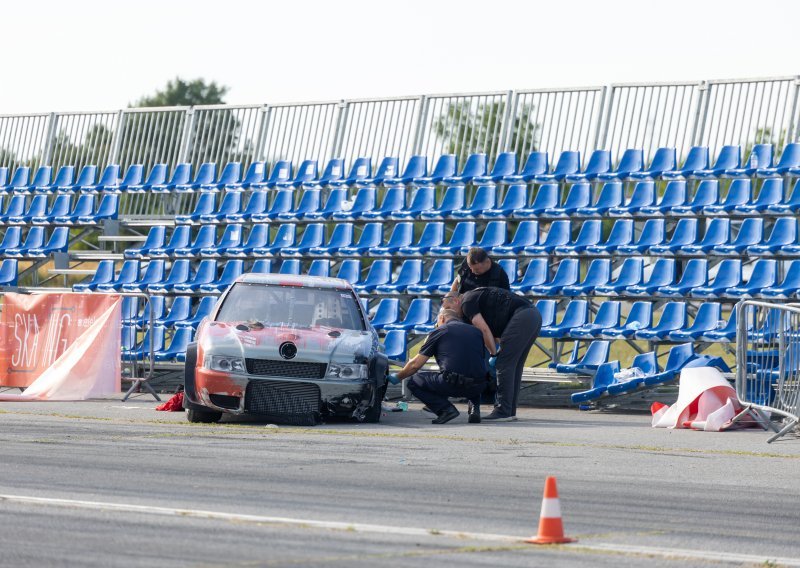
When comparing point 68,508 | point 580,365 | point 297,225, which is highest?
point 297,225

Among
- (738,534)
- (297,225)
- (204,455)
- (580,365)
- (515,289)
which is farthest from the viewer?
(297,225)

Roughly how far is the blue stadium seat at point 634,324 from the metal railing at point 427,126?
156 inches

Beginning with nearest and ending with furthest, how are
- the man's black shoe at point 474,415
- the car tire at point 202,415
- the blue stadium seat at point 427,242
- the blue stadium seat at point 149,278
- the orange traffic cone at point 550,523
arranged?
1. the orange traffic cone at point 550,523
2. the car tire at point 202,415
3. the man's black shoe at point 474,415
4. the blue stadium seat at point 427,242
5. the blue stadium seat at point 149,278

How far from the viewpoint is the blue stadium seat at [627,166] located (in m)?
22.8

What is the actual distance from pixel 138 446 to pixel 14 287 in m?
15.7

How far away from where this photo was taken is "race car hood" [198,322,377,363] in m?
15.9

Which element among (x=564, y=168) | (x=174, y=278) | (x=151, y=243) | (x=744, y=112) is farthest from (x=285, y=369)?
(x=151, y=243)

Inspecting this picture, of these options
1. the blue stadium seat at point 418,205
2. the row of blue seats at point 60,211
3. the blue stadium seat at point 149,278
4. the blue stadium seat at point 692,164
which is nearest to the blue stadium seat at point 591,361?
the blue stadium seat at point 692,164

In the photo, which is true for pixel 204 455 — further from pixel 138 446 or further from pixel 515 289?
pixel 515 289

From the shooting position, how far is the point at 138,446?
42.6 ft

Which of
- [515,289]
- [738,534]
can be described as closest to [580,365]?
[515,289]

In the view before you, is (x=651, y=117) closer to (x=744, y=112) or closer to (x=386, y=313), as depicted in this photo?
(x=744, y=112)

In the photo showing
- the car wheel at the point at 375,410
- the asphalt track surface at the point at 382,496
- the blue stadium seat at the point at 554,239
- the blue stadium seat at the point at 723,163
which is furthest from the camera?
the blue stadium seat at the point at 554,239

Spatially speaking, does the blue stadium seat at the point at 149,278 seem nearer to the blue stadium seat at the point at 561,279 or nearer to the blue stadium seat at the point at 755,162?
the blue stadium seat at the point at 561,279
